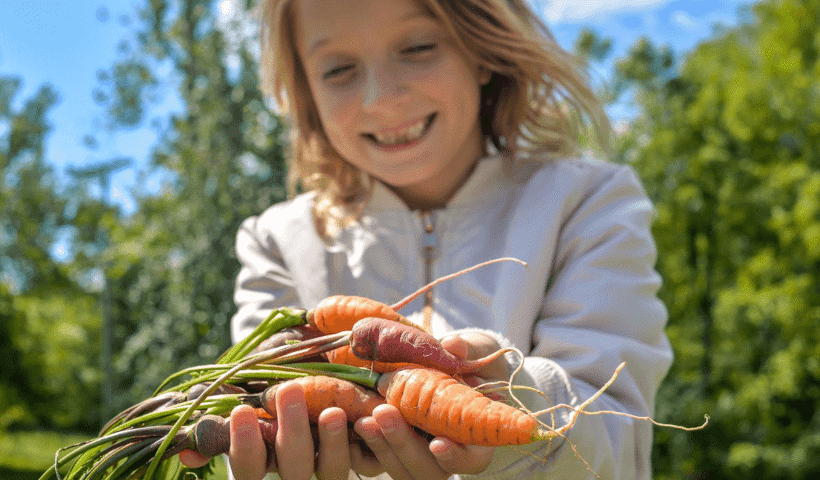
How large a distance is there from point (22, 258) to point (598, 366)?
104 feet

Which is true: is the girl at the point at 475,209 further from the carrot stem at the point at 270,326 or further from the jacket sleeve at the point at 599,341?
the carrot stem at the point at 270,326

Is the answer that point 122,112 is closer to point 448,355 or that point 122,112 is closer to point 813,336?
point 813,336

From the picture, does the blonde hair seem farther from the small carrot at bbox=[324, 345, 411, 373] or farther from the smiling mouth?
the small carrot at bbox=[324, 345, 411, 373]

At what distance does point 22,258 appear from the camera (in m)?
29.4

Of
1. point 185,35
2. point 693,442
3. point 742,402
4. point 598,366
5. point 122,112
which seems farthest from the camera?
point 122,112

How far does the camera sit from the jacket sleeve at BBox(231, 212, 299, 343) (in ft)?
9.13

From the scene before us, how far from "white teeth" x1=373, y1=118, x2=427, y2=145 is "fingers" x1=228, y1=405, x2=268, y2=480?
1.26 metres

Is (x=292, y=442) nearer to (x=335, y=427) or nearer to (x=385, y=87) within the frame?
(x=335, y=427)

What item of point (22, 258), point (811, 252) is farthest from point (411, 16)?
point (22, 258)

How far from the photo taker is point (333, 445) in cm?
175

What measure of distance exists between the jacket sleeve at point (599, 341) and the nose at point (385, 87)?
76 centimetres

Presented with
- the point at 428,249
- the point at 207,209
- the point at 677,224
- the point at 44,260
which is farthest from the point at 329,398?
the point at 44,260

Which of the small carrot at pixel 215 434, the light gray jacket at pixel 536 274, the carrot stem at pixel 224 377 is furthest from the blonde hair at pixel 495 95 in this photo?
the small carrot at pixel 215 434

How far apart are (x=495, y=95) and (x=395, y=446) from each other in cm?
185
